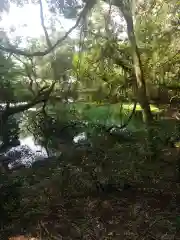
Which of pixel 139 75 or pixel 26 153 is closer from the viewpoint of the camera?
pixel 139 75

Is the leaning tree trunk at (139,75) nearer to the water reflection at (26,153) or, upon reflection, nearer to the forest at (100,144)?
the forest at (100,144)

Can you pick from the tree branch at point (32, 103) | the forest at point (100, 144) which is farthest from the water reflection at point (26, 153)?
the tree branch at point (32, 103)

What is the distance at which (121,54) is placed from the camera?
1179cm

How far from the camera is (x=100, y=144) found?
10102mm

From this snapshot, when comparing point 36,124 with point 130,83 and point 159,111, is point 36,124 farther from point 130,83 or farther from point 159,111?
point 159,111

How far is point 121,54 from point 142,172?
6.32m

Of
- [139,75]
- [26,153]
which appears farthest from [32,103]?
[139,75]

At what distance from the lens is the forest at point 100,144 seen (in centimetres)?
455

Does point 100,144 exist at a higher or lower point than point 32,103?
lower

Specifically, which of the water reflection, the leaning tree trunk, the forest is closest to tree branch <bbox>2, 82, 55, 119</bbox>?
the forest

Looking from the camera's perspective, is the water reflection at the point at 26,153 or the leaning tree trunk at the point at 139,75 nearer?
the leaning tree trunk at the point at 139,75

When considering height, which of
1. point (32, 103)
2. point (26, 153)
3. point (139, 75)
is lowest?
point (26, 153)

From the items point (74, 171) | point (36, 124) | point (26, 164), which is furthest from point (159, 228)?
point (36, 124)

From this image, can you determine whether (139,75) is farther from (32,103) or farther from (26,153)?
(26,153)
